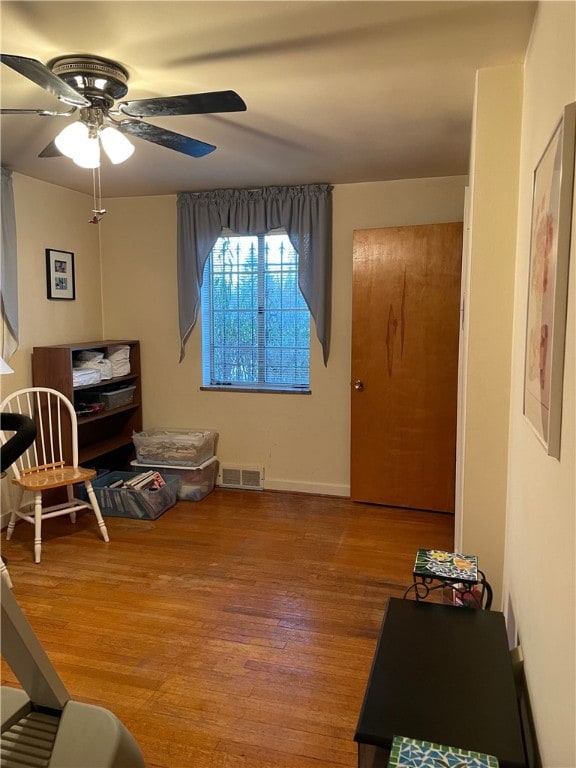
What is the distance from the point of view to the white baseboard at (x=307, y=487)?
4316 millimetres

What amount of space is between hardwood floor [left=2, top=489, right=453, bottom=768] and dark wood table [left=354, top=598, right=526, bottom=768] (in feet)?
1.91

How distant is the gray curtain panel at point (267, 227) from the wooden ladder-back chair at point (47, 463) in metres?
1.27

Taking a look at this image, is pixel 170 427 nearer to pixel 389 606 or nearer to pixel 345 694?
pixel 345 694

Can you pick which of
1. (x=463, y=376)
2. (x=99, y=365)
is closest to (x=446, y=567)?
(x=463, y=376)

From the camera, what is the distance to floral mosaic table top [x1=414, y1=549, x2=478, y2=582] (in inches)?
71.7

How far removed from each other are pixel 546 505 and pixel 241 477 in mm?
3417

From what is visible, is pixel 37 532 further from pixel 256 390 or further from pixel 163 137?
pixel 163 137

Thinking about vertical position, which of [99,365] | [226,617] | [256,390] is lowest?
[226,617]

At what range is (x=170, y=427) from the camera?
15.4 feet

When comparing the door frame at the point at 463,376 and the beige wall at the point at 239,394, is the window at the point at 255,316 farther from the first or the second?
the door frame at the point at 463,376

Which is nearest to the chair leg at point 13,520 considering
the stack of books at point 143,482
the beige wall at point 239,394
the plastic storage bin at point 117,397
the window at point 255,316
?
the stack of books at point 143,482

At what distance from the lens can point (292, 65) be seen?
→ 2.10 m

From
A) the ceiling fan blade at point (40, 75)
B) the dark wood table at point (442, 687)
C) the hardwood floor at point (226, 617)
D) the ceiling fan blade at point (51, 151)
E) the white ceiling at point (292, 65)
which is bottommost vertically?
the hardwood floor at point (226, 617)

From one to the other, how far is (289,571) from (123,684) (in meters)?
1.15
